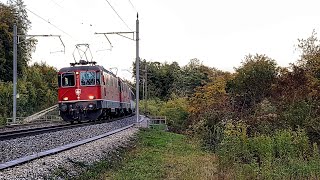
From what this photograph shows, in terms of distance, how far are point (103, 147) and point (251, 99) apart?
27.1m

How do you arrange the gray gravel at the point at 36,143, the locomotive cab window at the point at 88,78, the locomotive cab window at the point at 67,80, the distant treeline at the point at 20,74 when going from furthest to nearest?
1. the distant treeline at the point at 20,74
2. the locomotive cab window at the point at 67,80
3. the locomotive cab window at the point at 88,78
4. the gray gravel at the point at 36,143

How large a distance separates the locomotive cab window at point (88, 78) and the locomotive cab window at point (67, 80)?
1.77 ft

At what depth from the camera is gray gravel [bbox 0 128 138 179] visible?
30.5ft

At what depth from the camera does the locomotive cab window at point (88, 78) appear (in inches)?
1093

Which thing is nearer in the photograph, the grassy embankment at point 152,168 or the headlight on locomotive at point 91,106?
the grassy embankment at point 152,168

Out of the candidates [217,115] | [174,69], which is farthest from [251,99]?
[174,69]

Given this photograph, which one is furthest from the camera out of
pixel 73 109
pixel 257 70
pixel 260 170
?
pixel 257 70

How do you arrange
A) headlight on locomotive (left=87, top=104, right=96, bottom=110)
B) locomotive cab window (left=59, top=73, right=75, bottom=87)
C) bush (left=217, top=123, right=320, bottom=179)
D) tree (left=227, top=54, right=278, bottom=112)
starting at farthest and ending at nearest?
tree (left=227, top=54, right=278, bottom=112)
locomotive cab window (left=59, top=73, right=75, bottom=87)
headlight on locomotive (left=87, top=104, right=96, bottom=110)
bush (left=217, top=123, right=320, bottom=179)

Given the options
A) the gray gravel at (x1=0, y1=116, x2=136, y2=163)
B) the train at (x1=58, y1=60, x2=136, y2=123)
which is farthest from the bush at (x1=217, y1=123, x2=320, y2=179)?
the train at (x1=58, y1=60, x2=136, y2=123)

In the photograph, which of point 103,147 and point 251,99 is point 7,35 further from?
point 103,147

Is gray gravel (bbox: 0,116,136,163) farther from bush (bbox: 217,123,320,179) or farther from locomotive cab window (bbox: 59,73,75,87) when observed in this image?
locomotive cab window (bbox: 59,73,75,87)

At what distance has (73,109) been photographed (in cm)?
2728

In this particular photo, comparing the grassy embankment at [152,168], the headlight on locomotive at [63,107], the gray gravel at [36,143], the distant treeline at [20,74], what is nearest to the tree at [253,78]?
the headlight on locomotive at [63,107]

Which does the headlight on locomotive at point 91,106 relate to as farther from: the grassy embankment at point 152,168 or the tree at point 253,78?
the tree at point 253,78
